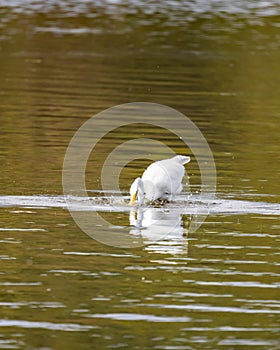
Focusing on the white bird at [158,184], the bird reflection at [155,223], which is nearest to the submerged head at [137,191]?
the white bird at [158,184]

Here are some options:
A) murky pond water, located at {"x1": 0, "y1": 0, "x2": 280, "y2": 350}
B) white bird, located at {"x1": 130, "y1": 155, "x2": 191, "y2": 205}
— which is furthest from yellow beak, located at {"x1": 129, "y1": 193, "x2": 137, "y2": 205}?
murky pond water, located at {"x1": 0, "y1": 0, "x2": 280, "y2": 350}

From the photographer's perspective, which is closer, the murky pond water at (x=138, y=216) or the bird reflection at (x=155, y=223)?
the murky pond water at (x=138, y=216)

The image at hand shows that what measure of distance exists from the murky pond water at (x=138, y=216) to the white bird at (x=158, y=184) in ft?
0.67

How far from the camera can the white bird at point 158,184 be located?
45.5 feet

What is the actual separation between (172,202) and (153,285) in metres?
4.04

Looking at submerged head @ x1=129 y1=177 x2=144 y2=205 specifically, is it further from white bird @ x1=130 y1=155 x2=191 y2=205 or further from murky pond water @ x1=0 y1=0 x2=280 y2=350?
murky pond water @ x1=0 y1=0 x2=280 y2=350

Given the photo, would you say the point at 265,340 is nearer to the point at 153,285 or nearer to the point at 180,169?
the point at 153,285

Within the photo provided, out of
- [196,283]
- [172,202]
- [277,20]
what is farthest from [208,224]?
[277,20]

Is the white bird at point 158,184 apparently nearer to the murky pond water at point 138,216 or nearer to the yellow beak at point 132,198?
the yellow beak at point 132,198

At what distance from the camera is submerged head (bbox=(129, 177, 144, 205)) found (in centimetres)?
1378

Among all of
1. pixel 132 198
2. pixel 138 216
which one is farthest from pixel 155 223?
pixel 132 198

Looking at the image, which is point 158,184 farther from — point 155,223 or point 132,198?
point 155,223

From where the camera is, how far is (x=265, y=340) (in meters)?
8.91

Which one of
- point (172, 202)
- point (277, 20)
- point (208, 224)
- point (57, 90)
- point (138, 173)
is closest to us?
point (208, 224)
